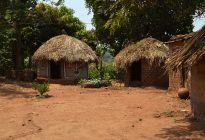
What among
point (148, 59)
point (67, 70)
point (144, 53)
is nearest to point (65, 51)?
point (67, 70)

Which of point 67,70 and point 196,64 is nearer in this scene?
point 196,64

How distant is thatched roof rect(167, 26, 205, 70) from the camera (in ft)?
34.3

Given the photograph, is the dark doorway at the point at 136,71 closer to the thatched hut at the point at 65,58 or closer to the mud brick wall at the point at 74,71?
the thatched hut at the point at 65,58

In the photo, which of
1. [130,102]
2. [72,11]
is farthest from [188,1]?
[72,11]

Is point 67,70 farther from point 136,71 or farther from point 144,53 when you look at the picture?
point 144,53

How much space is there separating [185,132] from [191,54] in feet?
6.97

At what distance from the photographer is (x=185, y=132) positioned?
10.2 metres

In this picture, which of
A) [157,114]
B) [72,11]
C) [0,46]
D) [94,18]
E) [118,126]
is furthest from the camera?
[72,11]

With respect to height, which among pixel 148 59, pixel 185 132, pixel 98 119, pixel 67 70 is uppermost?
pixel 148 59

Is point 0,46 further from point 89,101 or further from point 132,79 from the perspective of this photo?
point 89,101

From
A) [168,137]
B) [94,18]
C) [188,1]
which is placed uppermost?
[94,18]

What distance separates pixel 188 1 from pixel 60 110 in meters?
5.95

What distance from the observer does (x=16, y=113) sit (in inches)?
562

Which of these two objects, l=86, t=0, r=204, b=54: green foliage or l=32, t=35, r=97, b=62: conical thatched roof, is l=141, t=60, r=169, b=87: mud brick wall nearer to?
l=86, t=0, r=204, b=54: green foliage
